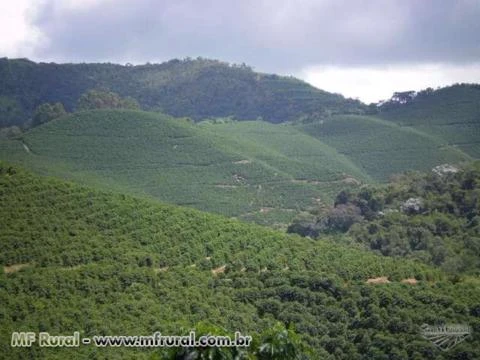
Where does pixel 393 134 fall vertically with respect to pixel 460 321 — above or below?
above

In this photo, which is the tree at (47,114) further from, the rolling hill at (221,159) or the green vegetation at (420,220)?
the green vegetation at (420,220)

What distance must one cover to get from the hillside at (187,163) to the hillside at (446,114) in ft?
62.0

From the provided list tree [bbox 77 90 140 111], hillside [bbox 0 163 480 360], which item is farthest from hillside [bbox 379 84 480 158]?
hillside [bbox 0 163 480 360]

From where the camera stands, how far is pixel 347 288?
40.9 meters

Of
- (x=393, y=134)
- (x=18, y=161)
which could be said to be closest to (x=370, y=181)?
(x=393, y=134)

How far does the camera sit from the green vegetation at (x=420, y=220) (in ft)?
192

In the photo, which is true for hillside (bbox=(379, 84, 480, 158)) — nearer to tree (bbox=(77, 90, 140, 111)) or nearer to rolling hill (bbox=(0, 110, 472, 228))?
rolling hill (bbox=(0, 110, 472, 228))

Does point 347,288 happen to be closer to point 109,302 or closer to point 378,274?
point 378,274

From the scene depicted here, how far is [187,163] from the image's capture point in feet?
342

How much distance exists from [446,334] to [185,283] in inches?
495

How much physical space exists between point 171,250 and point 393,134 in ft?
295

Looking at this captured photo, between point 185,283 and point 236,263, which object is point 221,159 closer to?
point 236,263

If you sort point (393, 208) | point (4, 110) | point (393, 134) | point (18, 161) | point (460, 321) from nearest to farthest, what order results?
point (460, 321), point (393, 208), point (18, 161), point (393, 134), point (4, 110)

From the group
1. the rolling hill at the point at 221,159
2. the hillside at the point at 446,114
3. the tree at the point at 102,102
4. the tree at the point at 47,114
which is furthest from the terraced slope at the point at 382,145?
the tree at the point at 47,114
